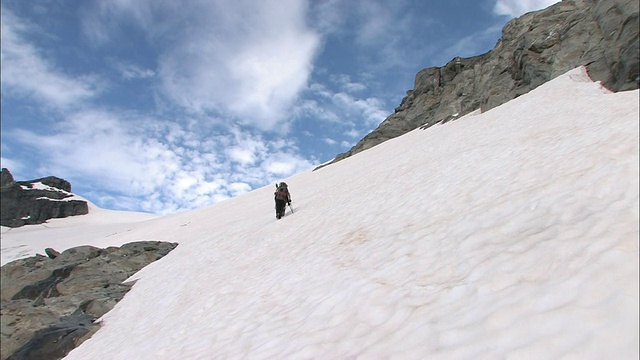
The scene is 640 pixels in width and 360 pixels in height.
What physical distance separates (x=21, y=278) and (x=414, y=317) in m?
26.8

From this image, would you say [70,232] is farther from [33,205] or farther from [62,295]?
[62,295]

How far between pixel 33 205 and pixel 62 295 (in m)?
99.7

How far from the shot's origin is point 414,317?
15.6 feet

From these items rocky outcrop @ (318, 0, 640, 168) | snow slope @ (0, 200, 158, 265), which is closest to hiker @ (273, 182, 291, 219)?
rocky outcrop @ (318, 0, 640, 168)

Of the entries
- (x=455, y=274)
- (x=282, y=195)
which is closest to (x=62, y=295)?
(x=282, y=195)

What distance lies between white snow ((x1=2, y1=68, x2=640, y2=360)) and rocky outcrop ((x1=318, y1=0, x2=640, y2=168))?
4007mm

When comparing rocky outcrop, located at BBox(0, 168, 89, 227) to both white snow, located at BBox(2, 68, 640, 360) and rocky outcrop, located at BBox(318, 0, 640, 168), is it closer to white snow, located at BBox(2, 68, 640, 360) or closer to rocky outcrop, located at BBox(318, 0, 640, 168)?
rocky outcrop, located at BBox(318, 0, 640, 168)

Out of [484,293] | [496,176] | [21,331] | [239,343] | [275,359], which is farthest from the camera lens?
[21,331]

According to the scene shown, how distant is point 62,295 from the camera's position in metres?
18.0

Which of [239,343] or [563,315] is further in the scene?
[239,343]

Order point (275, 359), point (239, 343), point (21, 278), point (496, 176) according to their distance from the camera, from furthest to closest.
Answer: point (21, 278) < point (496, 176) < point (239, 343) < point (275, 359)

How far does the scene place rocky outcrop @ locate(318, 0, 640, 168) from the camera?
15.1 meters

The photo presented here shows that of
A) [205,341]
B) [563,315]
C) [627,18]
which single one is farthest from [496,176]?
[627,18]

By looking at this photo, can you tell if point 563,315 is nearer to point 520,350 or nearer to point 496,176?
point 520,350
